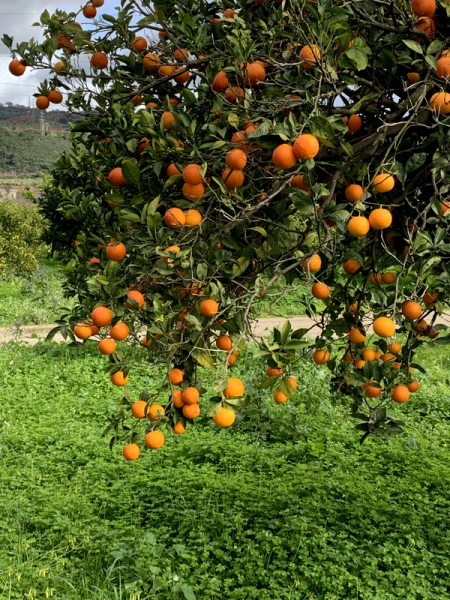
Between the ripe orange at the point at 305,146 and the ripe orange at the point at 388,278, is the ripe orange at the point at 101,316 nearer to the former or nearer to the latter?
the ripe orange at the point at 305,146

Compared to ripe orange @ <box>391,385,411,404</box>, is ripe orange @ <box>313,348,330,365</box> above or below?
above

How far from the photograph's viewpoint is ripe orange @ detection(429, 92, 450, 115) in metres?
1.88

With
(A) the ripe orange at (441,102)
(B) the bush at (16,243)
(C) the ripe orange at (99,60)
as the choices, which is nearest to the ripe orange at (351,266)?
(A) the ripe orange at (441,102)

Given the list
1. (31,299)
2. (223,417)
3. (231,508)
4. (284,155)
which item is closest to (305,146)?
(284,155)

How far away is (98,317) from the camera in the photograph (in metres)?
1.88

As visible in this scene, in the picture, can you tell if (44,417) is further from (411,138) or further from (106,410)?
(411,138)

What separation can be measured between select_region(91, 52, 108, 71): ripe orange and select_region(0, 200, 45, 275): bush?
12.4 meters

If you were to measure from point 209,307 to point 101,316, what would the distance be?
1.11 ft

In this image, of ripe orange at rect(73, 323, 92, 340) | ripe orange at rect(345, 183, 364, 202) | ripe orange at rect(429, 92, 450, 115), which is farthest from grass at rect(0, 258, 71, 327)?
ripe orange at rect(429, 92, 450, 115)

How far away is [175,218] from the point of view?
185 cm

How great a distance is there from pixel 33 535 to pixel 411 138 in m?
3.18

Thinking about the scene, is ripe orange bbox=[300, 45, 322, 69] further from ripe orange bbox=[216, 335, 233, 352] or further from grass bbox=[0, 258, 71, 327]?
grass bbox=[0, 258, 71, 327]

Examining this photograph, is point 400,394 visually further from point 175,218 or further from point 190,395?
point 175,218

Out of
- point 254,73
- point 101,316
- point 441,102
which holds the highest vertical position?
point 254,73
